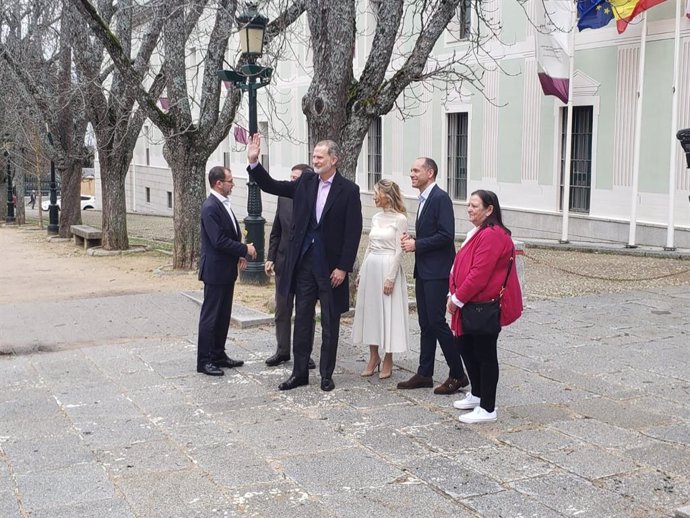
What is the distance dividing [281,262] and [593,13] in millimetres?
12405

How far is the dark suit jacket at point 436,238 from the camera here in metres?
6.54

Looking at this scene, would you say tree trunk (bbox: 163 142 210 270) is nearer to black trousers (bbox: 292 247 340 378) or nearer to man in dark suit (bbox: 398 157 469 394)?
black trousers (bbox: 292 247 340 378)

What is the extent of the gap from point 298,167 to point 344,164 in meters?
2.55

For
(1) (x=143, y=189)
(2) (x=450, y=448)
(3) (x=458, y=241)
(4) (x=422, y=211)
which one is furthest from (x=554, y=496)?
(1) (x=143, y=189)

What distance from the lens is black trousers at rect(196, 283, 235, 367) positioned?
24.2 ft

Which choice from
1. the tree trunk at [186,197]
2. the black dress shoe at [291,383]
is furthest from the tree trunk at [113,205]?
the black dress shoe at [291,383]

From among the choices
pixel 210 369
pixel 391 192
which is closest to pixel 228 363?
pixel 210 369

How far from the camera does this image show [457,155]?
23203mm

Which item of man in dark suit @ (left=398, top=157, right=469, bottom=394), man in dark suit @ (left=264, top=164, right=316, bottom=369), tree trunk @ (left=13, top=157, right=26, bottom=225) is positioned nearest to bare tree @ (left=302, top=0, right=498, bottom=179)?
man in dark suit @ (left=264, top=164, right=316, bottom=369)

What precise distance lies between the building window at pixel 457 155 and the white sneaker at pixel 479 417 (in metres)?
17.3

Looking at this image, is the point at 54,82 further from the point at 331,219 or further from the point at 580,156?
the point at 331,219

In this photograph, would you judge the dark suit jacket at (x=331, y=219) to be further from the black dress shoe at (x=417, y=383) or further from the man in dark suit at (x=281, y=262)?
the black dress shoe at (x=417, y=383)

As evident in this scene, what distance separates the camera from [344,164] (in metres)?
10.1

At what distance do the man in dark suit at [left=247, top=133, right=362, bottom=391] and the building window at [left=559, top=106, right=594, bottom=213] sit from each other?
44.5ft
